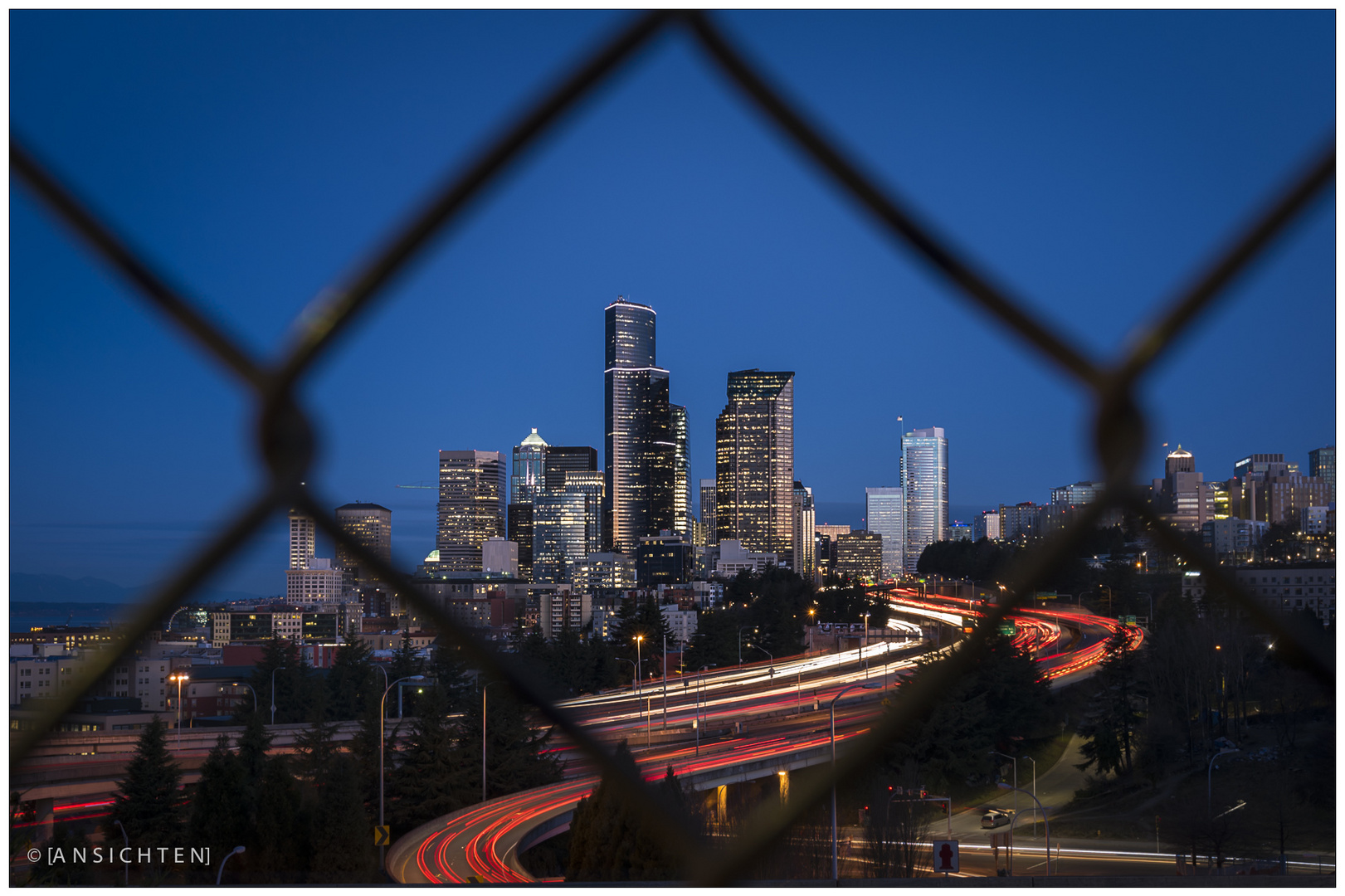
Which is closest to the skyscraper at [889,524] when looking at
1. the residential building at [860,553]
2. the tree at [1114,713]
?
the residential building at [860,553]

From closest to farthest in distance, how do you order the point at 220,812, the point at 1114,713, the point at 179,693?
the point at 220,812
the point at 179,693
the point at 1114,713

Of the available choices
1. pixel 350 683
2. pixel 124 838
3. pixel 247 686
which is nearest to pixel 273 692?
pixel 247 686

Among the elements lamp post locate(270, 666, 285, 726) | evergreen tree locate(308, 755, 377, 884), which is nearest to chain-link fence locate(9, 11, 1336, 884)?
evergreen tree locate(308, 755, 377, 884)

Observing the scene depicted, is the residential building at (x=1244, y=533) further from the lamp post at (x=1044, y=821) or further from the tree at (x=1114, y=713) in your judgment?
the lamp post at (x=1044, y=821)

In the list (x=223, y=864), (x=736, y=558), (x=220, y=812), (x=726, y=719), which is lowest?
(x=736, y=558)

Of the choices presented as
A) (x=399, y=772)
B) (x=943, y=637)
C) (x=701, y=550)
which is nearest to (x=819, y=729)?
(x=943, y=637)

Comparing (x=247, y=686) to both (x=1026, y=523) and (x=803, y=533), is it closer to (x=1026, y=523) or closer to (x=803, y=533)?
(x=1026, y=523)

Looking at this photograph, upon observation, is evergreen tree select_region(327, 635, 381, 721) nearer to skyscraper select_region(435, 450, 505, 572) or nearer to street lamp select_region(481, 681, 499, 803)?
skyscraper select_region(435, 450, 505, 572)
